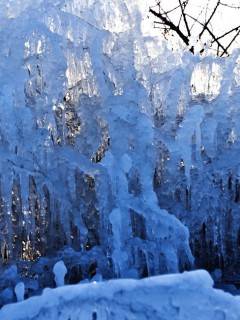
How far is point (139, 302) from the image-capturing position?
165 cm

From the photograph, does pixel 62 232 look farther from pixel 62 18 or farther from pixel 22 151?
pixel 62 18

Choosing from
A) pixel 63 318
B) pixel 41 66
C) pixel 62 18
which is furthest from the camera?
pixel 62 18

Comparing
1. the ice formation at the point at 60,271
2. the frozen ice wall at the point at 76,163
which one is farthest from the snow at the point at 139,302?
the frozen ice wall at the point at 76,163

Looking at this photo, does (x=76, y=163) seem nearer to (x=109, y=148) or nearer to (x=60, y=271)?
(x=109, y=148)

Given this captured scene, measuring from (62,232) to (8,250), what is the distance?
0.22m

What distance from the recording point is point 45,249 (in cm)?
275

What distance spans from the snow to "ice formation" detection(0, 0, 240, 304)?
0.83m

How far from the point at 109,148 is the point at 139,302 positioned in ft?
4.00

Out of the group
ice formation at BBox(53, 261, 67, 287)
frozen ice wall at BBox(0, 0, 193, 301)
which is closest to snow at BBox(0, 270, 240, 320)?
ice formation at BBox(53, 261, 67, 287)

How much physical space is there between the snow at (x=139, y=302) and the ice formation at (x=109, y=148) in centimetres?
83

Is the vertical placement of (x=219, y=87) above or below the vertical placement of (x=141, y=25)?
below

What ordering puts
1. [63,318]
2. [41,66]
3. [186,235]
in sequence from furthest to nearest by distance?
[41,66]
[186,235]
[63,318]

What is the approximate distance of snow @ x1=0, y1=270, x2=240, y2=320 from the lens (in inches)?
63.8

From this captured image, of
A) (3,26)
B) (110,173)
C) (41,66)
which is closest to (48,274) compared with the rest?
(110,173)
